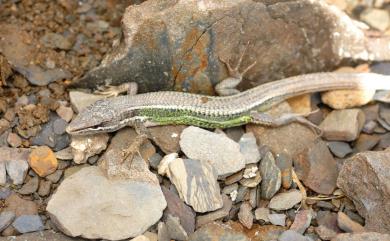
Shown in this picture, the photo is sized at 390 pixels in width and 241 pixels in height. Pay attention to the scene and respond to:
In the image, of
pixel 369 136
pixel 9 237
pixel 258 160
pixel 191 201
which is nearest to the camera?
pixel 9 237

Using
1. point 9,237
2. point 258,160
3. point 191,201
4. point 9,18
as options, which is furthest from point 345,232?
point 9,18

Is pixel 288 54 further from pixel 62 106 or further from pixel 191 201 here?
pixel 62 106

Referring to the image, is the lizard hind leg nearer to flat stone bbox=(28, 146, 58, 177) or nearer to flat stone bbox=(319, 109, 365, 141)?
flat stone bbox=(319, 109, 365, 141)

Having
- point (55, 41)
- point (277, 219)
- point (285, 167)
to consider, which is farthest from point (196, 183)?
point (55, 41)

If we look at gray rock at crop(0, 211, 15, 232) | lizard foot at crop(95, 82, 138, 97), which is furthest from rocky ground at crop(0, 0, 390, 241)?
lizard foot at crop(95, 82, 138, 97)

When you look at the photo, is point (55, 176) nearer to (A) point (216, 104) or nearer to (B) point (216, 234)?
(B) point (216, 234)

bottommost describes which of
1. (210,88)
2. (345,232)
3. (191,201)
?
(345,232)
